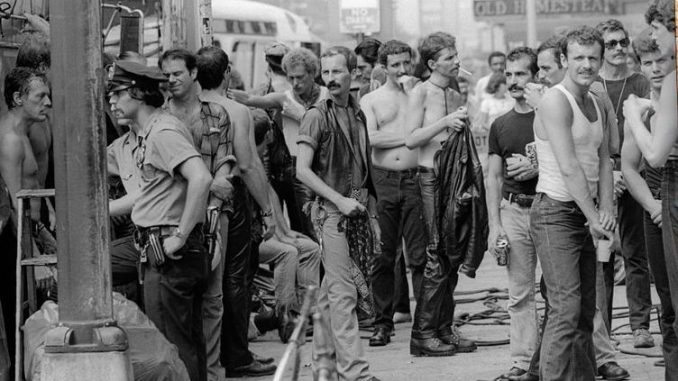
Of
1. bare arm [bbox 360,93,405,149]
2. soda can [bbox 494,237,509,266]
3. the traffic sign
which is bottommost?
soda can [bbox 494,237,509,266]

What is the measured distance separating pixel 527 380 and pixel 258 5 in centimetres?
→ 2415

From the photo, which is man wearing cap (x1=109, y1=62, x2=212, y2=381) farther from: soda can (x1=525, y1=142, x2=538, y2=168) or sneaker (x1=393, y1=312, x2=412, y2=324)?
sneaker (x1=393, y1=312, x2=412, y2=324)

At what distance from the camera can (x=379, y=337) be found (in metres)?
10.3

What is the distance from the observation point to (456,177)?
973 centimetres

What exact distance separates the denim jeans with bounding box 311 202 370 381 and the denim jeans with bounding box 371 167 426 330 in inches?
73.6

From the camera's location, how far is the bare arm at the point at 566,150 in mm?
7258

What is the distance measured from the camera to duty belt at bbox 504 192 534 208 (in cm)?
867

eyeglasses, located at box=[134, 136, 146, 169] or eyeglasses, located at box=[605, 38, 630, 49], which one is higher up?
eyeglasses, located at box=[605, 38, 630, 49]

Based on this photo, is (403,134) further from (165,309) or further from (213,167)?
(165,309)

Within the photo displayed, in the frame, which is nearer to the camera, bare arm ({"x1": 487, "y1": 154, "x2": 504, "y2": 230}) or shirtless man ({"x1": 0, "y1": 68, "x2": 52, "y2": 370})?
shirtless man ({"x1": 0, "y1": 68, "x2": 52, "y2": 370})

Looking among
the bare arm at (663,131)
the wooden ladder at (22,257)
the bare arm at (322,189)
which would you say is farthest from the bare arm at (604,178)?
the wooden ladder at (22,257)

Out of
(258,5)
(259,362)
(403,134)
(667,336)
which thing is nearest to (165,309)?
(259,362)

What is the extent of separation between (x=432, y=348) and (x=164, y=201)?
9.94 feet

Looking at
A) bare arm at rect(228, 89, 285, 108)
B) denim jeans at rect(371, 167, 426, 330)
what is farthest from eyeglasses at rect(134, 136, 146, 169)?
bare arm at rect(228, 89, 285, 108)
